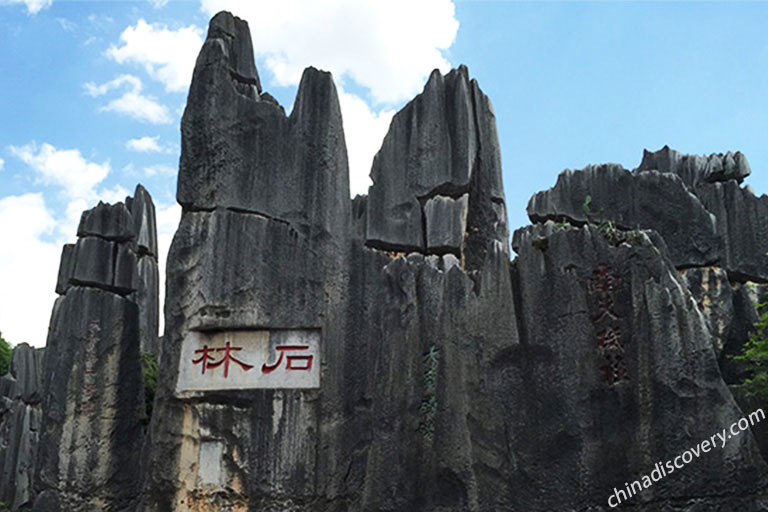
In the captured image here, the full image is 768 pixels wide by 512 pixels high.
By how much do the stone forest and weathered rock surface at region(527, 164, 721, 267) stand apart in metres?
0.03

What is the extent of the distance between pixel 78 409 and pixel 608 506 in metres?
6.76

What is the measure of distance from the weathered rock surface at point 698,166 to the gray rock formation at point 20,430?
44.1ft

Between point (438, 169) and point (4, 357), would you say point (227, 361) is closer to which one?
point (438, 169)

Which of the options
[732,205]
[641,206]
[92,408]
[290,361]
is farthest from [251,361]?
[732,205]

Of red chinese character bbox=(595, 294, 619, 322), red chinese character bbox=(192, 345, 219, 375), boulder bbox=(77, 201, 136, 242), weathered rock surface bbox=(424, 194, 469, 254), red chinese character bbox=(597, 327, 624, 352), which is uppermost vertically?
boulder bbox=(77, 201, 136, 242)

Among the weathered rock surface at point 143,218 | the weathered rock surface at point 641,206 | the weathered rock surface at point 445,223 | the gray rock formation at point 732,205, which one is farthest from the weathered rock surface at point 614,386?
the weathered rock surface at point 143,218

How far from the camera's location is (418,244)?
35.3 ft

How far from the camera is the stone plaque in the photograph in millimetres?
8680

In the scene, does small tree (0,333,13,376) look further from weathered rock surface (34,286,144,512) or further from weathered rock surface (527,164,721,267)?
weathered rock surface (527,164,721,267)

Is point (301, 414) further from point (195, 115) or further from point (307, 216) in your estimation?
point (195, 115)

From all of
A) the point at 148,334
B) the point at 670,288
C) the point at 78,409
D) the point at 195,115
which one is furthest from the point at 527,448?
the point at 148,334

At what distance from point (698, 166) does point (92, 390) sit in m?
9.81

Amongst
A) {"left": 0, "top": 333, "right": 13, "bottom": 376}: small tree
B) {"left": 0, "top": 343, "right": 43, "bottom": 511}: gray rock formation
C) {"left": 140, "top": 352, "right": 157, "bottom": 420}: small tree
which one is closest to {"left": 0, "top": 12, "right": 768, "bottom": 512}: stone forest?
{"left": 140, "top": 352, "right": 157, "bottom": 420}: small tree

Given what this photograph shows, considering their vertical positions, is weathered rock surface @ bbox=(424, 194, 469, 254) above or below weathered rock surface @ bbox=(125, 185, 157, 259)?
below
